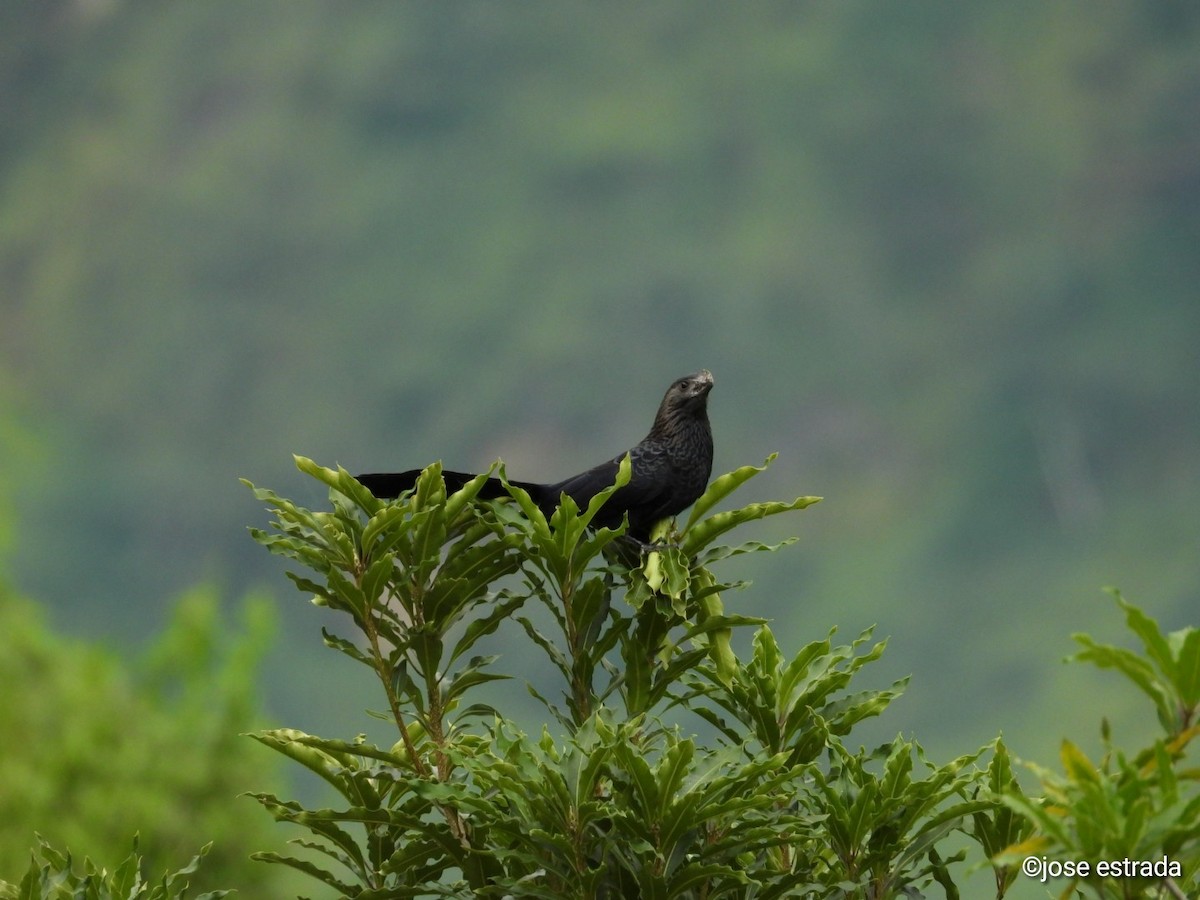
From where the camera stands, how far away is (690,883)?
1790 millimetres

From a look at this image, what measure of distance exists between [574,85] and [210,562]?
5.53 meters

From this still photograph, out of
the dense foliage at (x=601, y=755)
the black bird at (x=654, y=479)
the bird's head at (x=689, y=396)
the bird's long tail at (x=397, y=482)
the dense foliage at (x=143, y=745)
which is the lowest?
the dense foliage at (x=601, y=755)

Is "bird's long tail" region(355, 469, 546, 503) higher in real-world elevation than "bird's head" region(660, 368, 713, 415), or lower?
lower

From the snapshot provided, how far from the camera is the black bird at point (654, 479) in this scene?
2.41 m

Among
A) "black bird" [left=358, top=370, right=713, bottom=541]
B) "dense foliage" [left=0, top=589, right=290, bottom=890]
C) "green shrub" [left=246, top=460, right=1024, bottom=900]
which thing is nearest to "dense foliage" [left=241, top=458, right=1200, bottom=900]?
"green shrub" [left=246, top=460, right=1024, bottom=900]

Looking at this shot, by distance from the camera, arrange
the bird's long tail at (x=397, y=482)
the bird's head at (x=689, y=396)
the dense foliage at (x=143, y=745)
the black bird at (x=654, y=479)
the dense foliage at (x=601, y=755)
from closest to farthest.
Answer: the dense foliage at (x=601, y=755), the bird's long tail at (x=397, y=482), the black bird at (x=654, y=479), the bird's head at (x=689, y=396), the dense foliage at (x=143, y=745)

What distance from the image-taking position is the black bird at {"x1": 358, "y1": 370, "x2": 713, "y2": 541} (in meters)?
2.41

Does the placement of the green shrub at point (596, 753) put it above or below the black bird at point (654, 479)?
below

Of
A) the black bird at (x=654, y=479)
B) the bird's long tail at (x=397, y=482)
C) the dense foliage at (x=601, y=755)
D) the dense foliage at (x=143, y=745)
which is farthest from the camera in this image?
the dense foliage at (x=143, y=745)

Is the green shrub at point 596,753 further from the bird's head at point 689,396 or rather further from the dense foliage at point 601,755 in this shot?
the bird's head at point 689,396

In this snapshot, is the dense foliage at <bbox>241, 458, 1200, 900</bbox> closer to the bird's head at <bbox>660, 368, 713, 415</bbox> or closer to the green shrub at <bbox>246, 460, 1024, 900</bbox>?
the green shrub at <bbox>246, 460, 1024, 900</bbox>

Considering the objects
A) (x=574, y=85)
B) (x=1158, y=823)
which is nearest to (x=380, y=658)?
(x=1158, y=823)

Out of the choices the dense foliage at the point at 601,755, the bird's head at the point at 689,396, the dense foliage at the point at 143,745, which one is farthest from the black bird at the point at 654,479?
the dense foliage at the point at 143,745

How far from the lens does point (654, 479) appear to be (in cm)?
244
